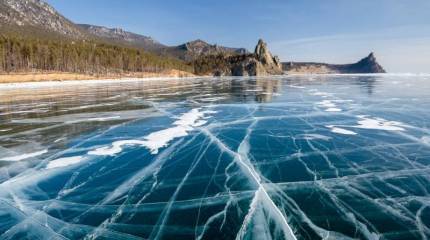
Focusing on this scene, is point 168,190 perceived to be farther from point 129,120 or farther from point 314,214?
point 129,120

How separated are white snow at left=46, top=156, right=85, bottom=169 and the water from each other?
55mm

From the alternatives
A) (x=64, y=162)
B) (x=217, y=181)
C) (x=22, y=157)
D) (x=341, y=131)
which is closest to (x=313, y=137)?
(x=341, y=131)

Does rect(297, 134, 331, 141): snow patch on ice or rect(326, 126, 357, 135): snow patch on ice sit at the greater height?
rect(326, 126, 357, 135): snow patch on ice

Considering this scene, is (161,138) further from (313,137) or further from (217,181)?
(313,137)

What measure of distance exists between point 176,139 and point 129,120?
627cm

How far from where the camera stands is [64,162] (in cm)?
1098

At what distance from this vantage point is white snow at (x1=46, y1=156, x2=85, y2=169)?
35.0 ft

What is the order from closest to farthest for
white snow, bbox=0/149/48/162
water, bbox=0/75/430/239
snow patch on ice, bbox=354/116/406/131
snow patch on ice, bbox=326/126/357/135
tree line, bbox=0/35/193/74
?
water, bbox=0/75/430/239, white snow, bbox=0/149/48/162, snow patch on ice, bbox=326/126/357/135, snow patch on ice, bbox=354/116/406/131, tree line, bbox=0/35/193/74

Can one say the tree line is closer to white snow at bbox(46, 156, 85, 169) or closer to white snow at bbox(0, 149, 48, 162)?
white snow at bbox(0, 149, 48, 162)

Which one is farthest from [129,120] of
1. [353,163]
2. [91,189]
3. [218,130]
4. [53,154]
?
[353,163]

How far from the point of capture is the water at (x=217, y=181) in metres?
6.45

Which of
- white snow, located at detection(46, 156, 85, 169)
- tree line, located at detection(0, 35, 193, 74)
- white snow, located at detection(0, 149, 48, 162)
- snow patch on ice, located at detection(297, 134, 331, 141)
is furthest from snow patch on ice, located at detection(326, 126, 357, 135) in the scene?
tree line, located at detection(0, 35, 193, 74)

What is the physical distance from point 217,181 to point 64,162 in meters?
5.11

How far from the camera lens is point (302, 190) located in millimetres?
8188
